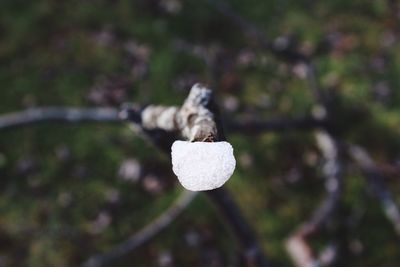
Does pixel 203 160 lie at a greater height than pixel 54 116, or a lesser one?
lesser

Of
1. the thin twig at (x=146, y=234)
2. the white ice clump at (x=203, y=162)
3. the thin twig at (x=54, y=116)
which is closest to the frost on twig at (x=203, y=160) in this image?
the white ice clump at (x=203, y=162)

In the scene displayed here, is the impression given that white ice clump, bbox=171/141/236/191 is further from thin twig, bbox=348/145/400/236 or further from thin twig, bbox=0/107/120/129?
thin twig, bbox=0/107/120/129

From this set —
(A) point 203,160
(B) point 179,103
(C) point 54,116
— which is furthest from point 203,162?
(B) point 179,103

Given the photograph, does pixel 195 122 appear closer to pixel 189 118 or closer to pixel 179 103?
pixel 189 118

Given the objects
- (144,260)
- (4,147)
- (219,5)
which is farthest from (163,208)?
(219,5)

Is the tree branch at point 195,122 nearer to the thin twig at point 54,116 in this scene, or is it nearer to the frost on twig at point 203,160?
the frost on twig at point 203,160

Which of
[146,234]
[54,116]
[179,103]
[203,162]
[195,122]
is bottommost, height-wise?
[203,162]

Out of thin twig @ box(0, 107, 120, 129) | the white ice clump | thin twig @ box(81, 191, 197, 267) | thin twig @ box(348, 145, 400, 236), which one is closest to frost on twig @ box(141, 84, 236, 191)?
the white ice clump
